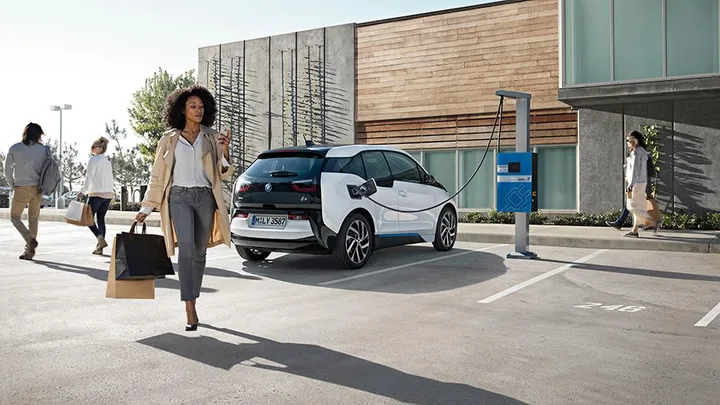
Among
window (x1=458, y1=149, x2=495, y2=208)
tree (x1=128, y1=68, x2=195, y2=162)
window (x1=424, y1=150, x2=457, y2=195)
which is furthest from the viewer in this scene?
tree (x1=128, y1=68, x2=195, y2=162)

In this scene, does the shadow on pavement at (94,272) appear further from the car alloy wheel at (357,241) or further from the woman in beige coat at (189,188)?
the car alloy wheel at (357,241)

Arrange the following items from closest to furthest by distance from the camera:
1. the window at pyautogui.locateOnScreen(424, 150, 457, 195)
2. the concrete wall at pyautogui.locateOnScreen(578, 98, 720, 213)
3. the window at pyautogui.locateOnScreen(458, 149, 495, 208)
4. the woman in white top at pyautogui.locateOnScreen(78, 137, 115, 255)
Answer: the woman in white top at pyautogui.locateOnScreen(78, 137, 115, 255) < the concrete wall at pyautogui.locateOnScreen(578, 98, 720, 213) < the window at pyautogui.locateOnScreen(458, 149, 495, 208) < the window at pyautogui.locateOnScreen(424, 150, 457, 195)

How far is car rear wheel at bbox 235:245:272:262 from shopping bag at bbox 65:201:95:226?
7.42 ft

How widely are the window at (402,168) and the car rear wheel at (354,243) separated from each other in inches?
46.2

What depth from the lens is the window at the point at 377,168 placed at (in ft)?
31.6

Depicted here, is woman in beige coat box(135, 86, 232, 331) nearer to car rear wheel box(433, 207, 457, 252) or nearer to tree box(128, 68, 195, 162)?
car rear wheel box(433, 207, 457, 252)

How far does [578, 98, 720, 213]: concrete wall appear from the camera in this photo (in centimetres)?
1642

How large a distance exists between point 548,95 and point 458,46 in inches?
124

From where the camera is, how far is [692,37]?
15625mm

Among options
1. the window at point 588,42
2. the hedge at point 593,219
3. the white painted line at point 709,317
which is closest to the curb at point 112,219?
the hedge at point 593,219

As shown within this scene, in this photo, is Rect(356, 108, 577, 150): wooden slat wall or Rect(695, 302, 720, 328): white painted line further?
Rect(356, 108, 577, 150): wooden slat wall

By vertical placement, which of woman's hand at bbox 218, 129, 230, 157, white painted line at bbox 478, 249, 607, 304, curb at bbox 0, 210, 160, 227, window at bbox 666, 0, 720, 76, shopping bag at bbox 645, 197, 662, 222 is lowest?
white painted line at bbox 478, 249, 607, 304

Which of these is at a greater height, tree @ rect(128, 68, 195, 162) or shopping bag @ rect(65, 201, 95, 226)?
tree @ rect(128, 68, 195, 162)

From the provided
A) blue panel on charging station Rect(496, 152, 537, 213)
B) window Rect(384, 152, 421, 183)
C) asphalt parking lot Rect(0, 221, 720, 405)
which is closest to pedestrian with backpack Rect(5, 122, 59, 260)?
asphalt parking lot Rect(0, 221, 720, 405)
